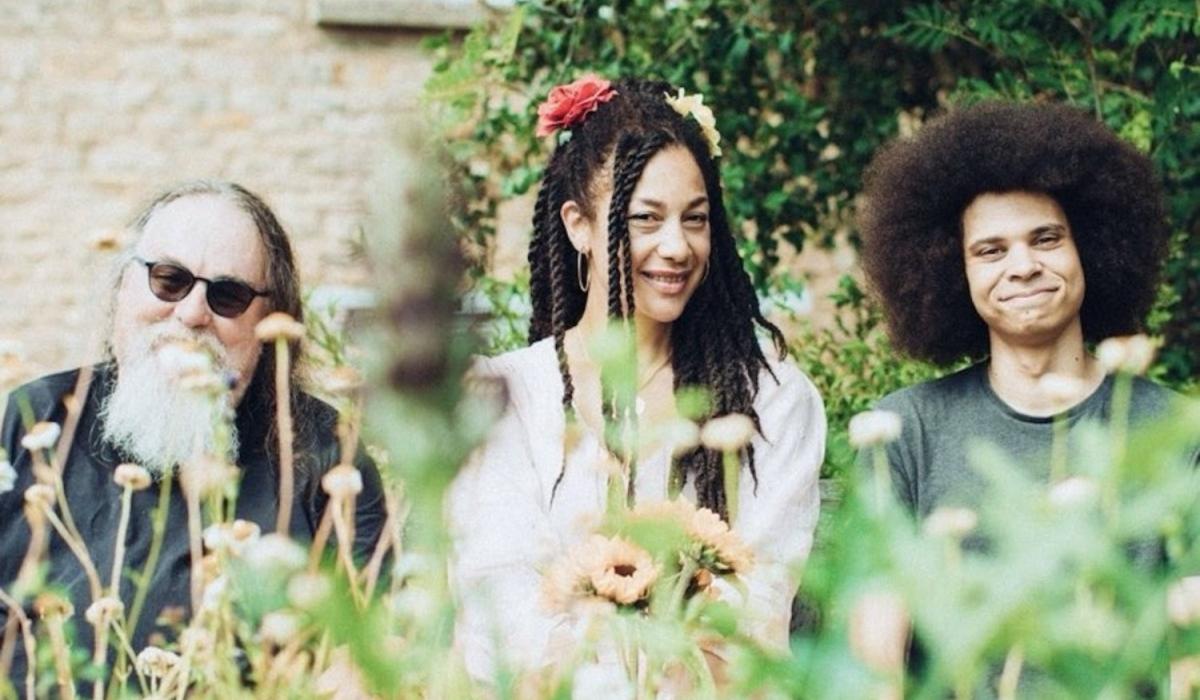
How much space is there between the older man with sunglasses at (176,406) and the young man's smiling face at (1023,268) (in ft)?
3.77

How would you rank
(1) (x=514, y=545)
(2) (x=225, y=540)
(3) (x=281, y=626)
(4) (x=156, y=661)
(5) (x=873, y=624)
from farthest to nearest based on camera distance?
1. (1) (x=514, y=545)
2. (4) (x=156, y=661)
3. (2) (x=225, y=540)
4. (3) (x=281, y=626)
5. (5) (x=873, y=624)

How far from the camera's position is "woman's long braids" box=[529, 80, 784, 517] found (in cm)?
312

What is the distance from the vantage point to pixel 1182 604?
837mm

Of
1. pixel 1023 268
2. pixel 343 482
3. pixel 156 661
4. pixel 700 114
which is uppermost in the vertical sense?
pixel 700 114

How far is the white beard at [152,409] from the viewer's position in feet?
9.69

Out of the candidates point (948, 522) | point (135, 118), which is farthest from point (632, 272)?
point (135, 118)

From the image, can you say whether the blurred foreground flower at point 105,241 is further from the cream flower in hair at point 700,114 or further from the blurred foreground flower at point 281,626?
the cream flower in hair at point 700,114

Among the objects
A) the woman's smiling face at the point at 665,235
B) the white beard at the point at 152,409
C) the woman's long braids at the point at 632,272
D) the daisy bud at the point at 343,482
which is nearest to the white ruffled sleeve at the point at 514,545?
the woman's long braids at the point at 632,272

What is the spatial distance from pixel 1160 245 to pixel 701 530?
209 cm

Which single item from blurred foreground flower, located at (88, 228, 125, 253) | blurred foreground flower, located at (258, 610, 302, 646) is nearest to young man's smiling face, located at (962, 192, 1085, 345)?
blurred foreground flower, located at (88, 228, 125, 253)

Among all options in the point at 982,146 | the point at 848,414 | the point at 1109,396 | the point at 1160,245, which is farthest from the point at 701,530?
the point at 848,414

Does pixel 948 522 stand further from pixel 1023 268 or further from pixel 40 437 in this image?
pixel 1023 268

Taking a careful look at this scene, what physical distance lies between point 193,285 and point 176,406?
26 cm

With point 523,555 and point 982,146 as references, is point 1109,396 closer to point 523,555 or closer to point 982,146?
point 982,146
